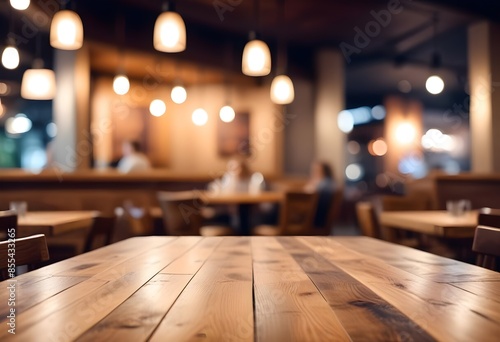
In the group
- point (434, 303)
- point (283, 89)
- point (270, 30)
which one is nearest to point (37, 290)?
point (434, 303)

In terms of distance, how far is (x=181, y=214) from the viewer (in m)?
4.03

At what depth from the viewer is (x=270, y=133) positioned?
9383 millimetres

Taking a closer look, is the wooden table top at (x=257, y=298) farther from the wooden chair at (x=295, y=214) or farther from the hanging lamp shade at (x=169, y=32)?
the wooden chair at (x=295, y=214)

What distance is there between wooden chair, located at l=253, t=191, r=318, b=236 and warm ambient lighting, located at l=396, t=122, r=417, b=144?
817cm

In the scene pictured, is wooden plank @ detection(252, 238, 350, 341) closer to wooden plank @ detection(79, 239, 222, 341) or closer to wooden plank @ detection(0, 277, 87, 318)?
wooden plank @ detection(79, 239, 222, 341)

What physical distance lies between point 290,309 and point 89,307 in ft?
1.34

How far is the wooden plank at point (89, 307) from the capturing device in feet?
2.63

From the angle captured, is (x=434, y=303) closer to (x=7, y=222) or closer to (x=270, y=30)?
(x=7, y=222)

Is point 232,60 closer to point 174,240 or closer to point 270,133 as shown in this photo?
point 270,133

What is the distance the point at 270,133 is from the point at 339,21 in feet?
8.86

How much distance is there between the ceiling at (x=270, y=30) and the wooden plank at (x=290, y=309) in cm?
546

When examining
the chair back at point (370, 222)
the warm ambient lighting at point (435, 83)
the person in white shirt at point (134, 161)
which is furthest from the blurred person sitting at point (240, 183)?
the warm ambient lighting at point (435, 83)

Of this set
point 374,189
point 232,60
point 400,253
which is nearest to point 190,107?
point 232,60

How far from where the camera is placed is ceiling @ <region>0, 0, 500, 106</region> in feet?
22.2
